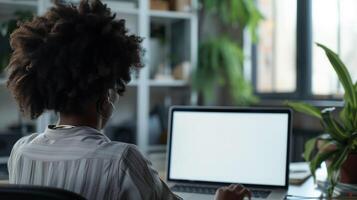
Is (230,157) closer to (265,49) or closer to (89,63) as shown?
(89,63)

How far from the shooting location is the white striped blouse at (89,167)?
0.82m

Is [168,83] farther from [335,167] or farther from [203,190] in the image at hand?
[335,167]

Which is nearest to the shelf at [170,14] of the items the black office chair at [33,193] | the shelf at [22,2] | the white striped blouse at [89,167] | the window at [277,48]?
the window at [277,48]

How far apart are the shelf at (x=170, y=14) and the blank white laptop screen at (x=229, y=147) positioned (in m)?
1.55

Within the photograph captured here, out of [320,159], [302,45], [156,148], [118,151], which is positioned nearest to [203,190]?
[320,159]

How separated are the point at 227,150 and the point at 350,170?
38cm

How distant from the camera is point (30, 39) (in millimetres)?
890

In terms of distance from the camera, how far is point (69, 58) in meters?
0.85

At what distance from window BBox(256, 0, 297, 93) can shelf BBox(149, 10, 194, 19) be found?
553 mm

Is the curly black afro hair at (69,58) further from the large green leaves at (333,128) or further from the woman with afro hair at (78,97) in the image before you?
the large green leaves at (333,128)

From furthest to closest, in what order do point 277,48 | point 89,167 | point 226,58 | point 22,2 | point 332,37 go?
point 277,48 < point 226,58 < point 332,37 < point 22,2 < point 89,167

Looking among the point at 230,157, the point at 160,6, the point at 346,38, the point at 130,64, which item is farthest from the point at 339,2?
the point at 130,64

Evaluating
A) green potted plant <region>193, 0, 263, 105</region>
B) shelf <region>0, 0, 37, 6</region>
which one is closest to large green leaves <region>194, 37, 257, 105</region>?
green potted plant <region>193, 0, 263, 105</region>

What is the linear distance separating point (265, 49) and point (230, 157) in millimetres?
2028
